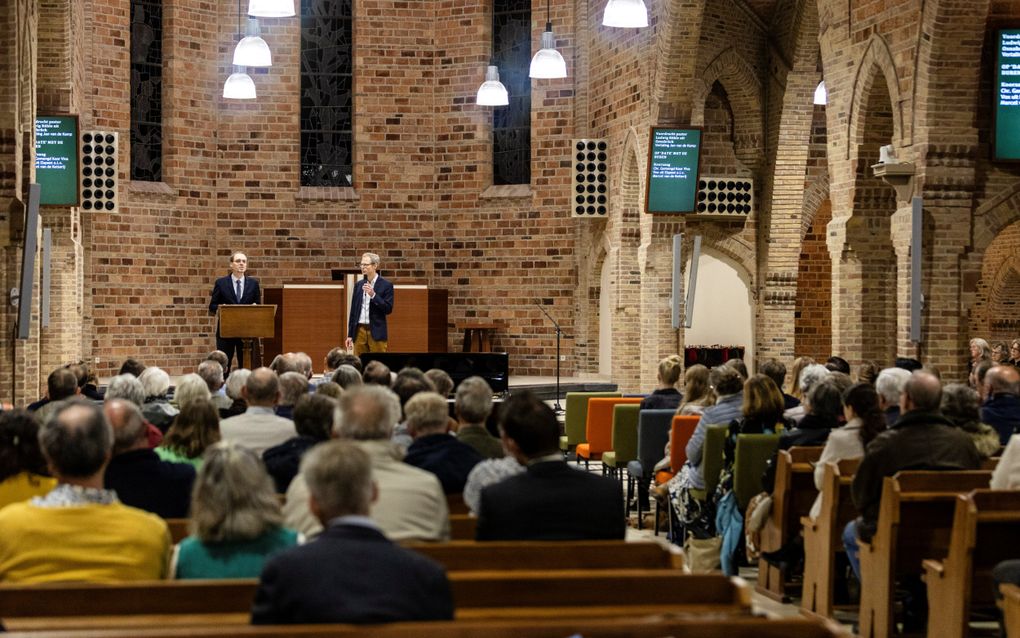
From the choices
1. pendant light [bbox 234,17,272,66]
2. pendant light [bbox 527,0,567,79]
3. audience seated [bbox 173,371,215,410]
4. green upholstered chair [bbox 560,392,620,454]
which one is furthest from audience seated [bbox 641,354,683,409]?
pendant light [bbox 234,17,272,66]

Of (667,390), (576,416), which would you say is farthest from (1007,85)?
(576,416)

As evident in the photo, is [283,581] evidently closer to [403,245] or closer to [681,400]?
[681,400]

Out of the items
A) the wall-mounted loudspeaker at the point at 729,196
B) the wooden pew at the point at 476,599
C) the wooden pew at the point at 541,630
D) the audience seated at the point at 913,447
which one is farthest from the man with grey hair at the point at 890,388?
the wall-mounted loudspeaker at the point at 729,196

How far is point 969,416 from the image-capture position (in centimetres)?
756

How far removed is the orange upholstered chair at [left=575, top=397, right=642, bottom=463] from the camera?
1175cm

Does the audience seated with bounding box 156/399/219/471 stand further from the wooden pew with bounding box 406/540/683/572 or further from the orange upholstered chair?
the orange upholstered chair

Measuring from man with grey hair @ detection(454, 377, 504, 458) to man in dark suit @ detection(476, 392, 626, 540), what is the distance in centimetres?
163

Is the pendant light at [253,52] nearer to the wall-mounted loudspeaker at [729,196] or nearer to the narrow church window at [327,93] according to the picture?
the narrow church window at [327,93]

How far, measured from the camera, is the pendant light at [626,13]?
1480 cm

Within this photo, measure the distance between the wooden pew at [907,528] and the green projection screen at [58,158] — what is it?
12.5m

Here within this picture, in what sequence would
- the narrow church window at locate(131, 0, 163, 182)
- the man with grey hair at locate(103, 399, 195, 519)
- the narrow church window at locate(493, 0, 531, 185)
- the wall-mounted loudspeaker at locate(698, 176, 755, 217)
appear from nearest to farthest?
the man with grey hair at locate(103, 399, 195, 519) < the wall-mounted loudspeaker at locate(698, 176, 755, 217) < the narrow church window at locate(131, 0, 163, 182) < the narrow church window at locate(493, 0, 531, 185)

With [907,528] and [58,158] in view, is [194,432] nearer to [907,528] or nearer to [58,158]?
[907,528]

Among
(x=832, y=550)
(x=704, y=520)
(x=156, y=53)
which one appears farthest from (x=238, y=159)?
(x=832, y=550)

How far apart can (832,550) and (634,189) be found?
1352cm
